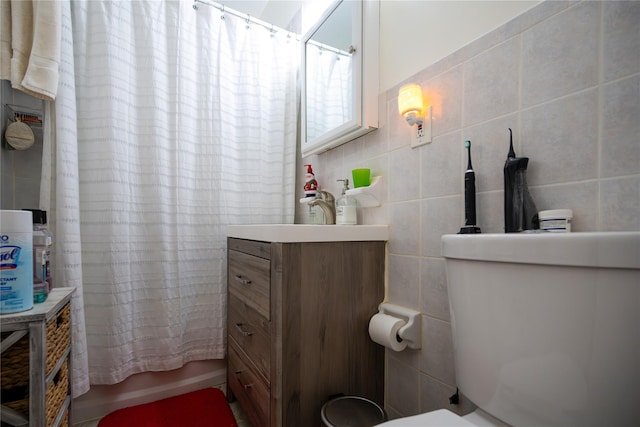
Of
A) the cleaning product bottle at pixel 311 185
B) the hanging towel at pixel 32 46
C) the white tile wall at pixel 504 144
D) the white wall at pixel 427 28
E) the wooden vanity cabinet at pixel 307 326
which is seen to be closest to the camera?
the white tile wall at pixel 504 144

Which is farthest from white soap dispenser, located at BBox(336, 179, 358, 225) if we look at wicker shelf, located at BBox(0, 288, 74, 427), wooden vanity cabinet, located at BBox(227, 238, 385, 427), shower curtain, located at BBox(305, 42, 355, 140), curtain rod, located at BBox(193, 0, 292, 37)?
curtain rod, located at BBox(193, 0, 292, 37)

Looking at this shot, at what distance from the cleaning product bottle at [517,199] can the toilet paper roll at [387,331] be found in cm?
44

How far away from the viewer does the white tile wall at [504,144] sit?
1.79ft

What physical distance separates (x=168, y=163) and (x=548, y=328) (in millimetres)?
1428

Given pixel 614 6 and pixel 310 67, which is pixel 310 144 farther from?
pixel 614 6

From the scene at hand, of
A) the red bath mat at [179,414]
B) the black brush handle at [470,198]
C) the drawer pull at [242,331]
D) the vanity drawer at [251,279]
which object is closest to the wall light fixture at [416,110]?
the black brush handle at [470,198]

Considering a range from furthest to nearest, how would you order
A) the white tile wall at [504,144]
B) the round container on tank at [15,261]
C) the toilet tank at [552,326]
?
the round container on tank at [15,261], the white tile wall at [504,144], the toilet tank at [552,326]

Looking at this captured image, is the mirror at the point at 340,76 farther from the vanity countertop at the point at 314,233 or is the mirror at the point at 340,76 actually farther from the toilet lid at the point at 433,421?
the toilet lid at the point at 433,421

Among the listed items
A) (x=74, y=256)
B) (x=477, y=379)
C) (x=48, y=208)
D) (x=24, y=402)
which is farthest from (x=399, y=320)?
(x=48, y=208)

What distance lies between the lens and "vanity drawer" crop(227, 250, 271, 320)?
922 millimetres

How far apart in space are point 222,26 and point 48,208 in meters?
1.10

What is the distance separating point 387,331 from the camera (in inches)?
35.3

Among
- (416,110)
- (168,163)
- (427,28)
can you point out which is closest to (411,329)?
(416,110)

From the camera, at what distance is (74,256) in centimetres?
109
